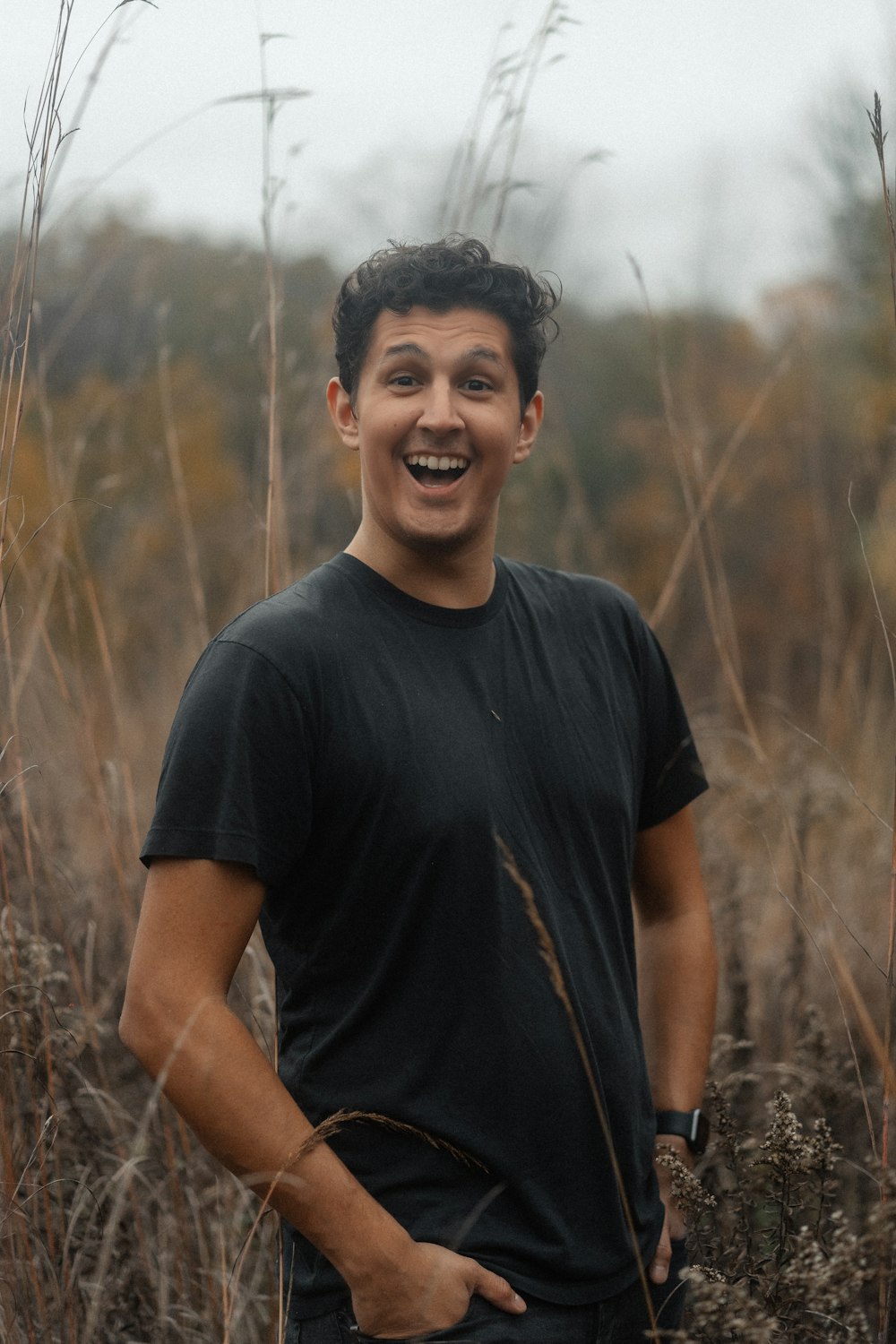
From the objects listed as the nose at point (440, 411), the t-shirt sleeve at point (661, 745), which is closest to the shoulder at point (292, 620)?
the nose at point (440, 411)

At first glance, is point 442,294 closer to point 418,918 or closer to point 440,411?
point 440,411

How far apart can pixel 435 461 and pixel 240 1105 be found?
801mm

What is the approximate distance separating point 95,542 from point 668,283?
22.4 ft

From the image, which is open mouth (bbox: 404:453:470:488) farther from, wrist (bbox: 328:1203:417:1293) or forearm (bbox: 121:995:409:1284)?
wrist (bbox: 328:1203:417:1293)

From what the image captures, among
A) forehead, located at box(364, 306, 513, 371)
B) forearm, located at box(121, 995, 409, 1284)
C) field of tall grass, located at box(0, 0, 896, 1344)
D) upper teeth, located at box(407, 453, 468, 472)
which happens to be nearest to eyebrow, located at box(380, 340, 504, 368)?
forehead, located at box(364, 306, 513, 371)

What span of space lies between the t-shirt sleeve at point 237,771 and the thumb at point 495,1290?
48 cm

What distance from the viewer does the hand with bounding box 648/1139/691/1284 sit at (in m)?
1.57

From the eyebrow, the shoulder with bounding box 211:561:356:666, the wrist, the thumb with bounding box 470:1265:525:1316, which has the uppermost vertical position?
the eyebrow

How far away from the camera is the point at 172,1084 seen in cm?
133

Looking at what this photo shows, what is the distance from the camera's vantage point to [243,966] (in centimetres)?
231

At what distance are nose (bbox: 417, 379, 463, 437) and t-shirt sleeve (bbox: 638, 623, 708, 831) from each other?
477 millimetres

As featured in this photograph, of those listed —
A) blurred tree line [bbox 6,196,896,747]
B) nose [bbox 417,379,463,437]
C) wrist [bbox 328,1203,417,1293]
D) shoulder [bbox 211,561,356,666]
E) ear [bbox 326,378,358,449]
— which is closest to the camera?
wrist [bbox 328,1203,417,1293]

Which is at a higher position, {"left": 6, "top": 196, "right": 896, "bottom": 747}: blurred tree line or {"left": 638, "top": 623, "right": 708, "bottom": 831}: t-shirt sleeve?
{"left": 6, "top": 196, "right": 896, "bottom": 747}: blurred tree line

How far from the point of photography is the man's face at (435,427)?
5.18ft
